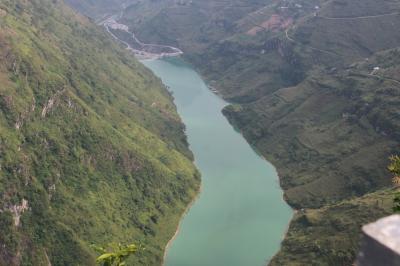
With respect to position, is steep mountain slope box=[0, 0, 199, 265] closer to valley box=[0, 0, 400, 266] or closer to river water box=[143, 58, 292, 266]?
valley box=[0, 0, 400, 266]

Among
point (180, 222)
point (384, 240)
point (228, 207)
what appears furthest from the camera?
point (228, 207)

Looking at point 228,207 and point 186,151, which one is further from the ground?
point 228,207

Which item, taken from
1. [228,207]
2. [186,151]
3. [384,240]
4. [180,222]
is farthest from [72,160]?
[384,240]

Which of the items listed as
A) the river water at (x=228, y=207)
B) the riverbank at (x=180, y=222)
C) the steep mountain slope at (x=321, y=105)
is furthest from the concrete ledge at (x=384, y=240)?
the riverbank at (x=180, y=222)

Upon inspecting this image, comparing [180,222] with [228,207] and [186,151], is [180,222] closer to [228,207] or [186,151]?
[228,207]

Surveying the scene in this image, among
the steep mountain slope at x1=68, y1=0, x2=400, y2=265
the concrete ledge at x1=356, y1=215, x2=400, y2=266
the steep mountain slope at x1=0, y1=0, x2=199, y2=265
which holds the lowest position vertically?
the steep mountain slope at x1=68, y1=0, x2=400, y2=265

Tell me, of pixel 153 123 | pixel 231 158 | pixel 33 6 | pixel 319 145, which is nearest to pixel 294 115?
pixel 319 145

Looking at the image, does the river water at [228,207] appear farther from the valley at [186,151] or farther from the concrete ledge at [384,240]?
the concrete ledge at [384,240]

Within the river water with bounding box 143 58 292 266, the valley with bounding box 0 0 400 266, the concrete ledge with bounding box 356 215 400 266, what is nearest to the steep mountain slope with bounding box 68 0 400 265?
the valley with bounding box 0 0 400 266
